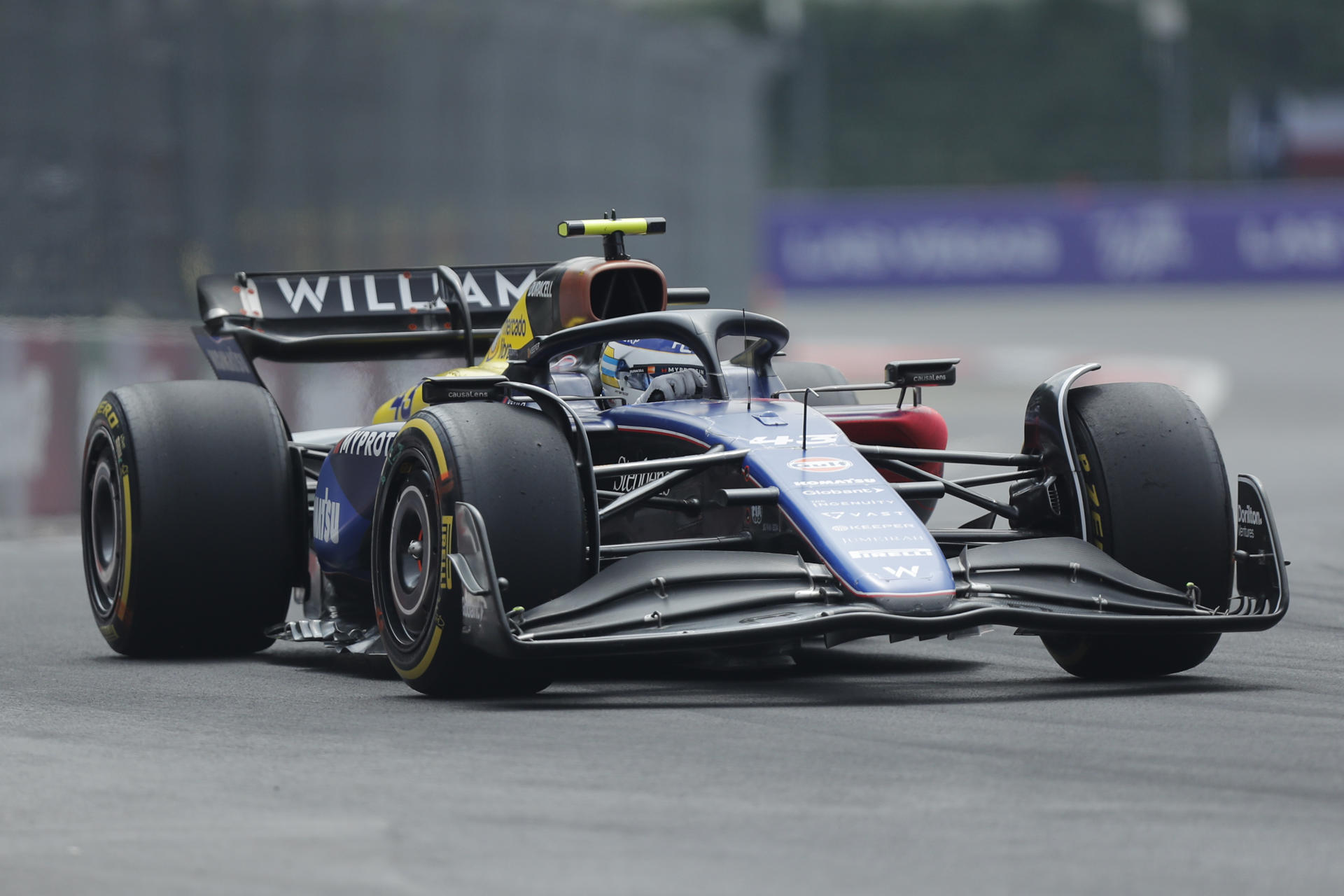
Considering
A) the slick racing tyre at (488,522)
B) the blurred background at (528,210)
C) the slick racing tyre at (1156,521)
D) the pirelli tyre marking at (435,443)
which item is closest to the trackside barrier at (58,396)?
the blurred background at (528,210)

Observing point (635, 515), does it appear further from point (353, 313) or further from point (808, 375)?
point (353, 313)

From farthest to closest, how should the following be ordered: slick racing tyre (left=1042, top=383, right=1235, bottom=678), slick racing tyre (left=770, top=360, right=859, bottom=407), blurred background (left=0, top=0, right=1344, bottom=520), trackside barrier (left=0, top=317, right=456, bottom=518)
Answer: blurred background (left=0, top=0, right=1344, bottom=520), trackside barrier (left=0, top=317, right=456, bottom=518), slick racing tyre (left=770, top=360, right=859, bottom=407), slick racing tyre (left=1042, top=383, right=1235, bottom=678)

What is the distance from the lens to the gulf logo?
6.88 m

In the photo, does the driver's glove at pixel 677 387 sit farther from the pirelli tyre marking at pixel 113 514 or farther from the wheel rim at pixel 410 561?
the pirelli tyre marking at pixel 113 514

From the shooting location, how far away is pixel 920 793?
5094 millimetres

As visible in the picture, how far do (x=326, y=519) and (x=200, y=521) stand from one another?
0.46 meters

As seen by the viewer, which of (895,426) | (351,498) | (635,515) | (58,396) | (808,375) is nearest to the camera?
(635,515)

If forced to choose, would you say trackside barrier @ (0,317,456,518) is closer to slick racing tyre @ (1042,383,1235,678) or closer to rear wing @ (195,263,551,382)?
rear wing @ (195,263,551,382)

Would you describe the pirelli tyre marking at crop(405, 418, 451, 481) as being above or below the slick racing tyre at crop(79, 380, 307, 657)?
above

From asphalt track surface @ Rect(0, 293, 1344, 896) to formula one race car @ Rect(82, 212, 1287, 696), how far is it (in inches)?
8.9

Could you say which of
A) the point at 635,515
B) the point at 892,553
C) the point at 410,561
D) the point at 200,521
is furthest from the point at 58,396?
the point at 892,553

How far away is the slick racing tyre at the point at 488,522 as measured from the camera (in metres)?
6.52

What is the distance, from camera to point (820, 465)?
22.7 ft

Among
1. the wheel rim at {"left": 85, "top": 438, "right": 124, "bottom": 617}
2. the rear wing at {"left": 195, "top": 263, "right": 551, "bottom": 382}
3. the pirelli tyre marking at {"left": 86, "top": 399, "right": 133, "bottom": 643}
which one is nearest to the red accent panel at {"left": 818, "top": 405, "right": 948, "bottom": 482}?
the rear wing at {"left": 195, "top": 263, "right": 551, "bottom": 382}
